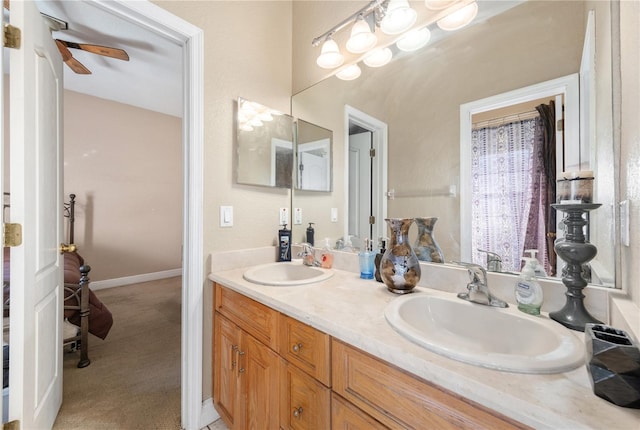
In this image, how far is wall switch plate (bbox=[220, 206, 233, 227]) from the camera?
1500 mm

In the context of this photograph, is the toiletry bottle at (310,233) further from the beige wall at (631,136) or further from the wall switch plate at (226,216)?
the beige wall at (631,136)

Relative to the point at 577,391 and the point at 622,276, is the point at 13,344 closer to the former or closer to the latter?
the point at 577,391

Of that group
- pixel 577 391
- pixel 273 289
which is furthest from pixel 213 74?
pixel 577 391

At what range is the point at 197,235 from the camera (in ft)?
4.56

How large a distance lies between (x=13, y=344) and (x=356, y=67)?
204 centimetres

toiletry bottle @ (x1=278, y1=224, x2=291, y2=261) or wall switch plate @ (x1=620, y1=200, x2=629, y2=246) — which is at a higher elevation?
wall switch plate @ (x1=620, y1=200, x2=629, y2=246)

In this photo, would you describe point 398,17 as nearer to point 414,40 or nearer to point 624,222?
point 414,40

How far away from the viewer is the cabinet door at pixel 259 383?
989 mm

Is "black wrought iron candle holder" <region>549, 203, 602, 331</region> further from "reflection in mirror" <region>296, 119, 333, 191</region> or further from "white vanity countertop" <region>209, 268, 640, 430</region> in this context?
"reflection in mirror" <region>296, 119, 333, 191</region>

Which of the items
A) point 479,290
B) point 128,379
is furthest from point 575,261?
point 128,379

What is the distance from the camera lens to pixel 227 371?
131 centimetres

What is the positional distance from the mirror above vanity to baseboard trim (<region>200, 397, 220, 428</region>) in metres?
1.18

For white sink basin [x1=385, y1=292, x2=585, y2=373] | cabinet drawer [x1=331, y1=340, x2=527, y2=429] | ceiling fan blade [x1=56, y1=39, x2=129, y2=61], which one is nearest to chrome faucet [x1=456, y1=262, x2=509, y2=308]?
white sink basin [x1=385, y1=292, x2=585, y2=373]

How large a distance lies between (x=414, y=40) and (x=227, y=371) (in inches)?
73.7
